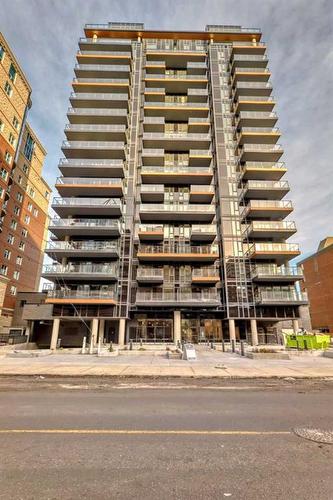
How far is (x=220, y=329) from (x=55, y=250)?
77.7ft

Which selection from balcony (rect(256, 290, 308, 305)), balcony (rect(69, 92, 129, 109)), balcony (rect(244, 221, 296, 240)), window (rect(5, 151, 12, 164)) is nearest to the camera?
balcony (rect(256, 290, 308, 305))

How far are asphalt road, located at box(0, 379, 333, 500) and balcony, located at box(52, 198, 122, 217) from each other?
27.5 metres

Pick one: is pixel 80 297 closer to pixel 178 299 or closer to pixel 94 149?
pixel 178 299

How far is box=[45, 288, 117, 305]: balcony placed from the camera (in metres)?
30.0

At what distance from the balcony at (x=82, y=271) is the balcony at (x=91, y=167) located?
14203 millimetres

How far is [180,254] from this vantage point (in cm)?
3288

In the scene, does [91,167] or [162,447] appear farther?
[91,167]

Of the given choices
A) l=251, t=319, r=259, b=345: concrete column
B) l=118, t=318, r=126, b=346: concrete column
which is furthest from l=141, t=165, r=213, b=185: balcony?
l=251, t=319, r=259, b=345: concrete column

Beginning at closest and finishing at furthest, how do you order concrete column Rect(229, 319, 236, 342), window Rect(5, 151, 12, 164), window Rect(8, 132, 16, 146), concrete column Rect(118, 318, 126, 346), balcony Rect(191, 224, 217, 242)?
concrete column Rect(118, 318, 126, 346), concrete column Rect(229, 319, 236, 342), balcony Rect(191, 224, 217, 242), window Rect(5, 151, 12, 164), window Rect(8, 132, 16, 146)

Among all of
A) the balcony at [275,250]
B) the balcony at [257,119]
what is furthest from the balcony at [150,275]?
the balcony at [257,119]

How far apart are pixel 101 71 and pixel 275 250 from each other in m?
39.0

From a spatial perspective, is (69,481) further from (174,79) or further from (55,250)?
(174,79)

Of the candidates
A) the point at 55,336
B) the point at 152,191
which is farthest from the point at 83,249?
the point at 152,191

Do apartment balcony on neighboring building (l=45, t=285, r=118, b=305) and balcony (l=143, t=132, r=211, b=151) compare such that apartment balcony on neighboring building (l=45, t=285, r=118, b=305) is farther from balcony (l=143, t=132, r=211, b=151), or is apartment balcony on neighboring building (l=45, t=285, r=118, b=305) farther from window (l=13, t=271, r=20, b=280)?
balcony (l=143, t=132, r=211, b=151)
